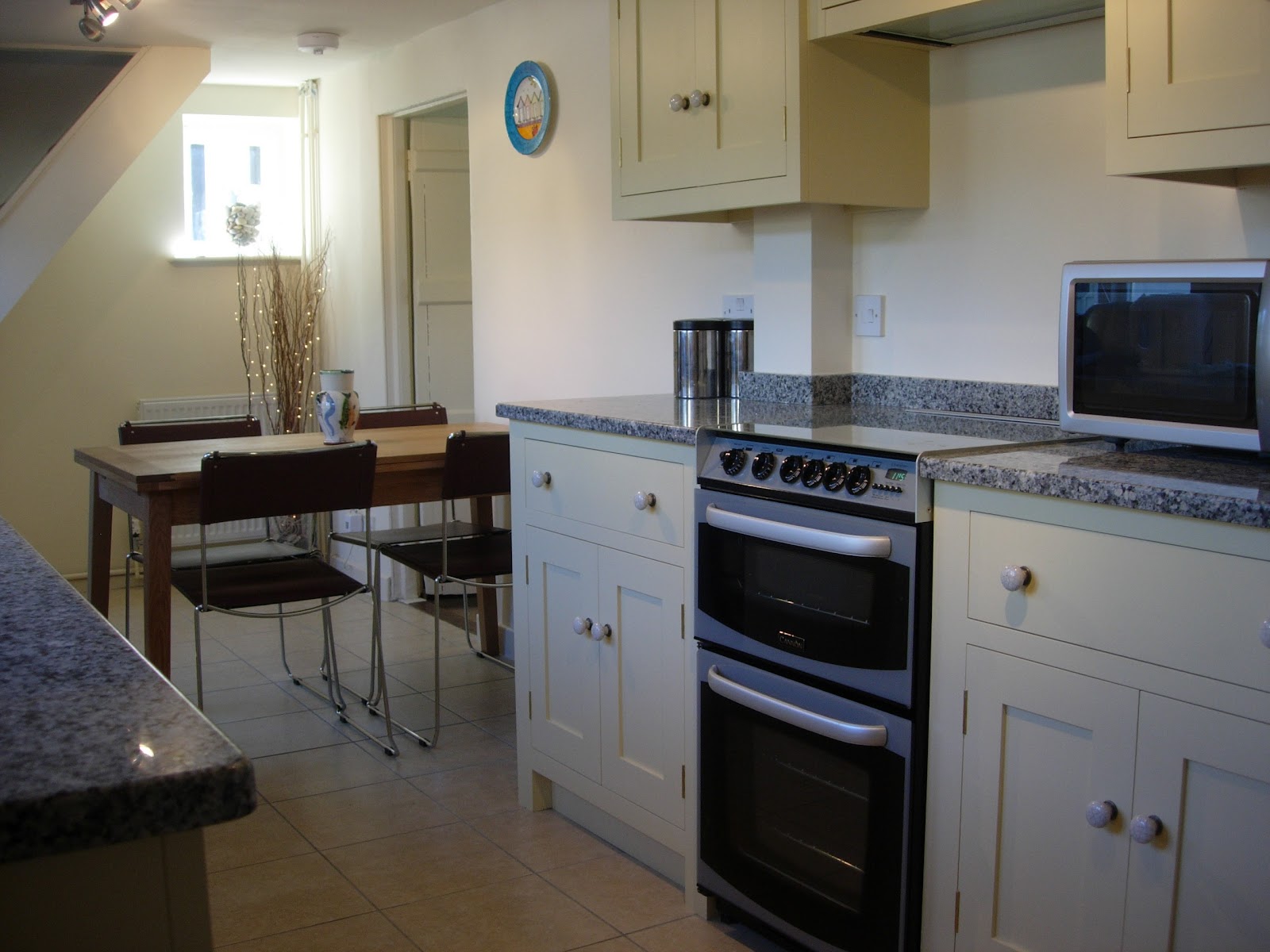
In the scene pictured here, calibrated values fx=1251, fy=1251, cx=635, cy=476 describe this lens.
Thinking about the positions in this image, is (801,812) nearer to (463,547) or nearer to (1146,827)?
(1146,827)

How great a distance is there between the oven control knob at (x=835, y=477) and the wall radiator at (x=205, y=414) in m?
4.27

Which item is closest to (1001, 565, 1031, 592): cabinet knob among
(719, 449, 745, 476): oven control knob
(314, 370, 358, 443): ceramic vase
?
(719, 449, 745, 476): oven control knob

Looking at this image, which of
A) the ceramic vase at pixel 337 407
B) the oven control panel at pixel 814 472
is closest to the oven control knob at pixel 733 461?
the oven control panel at pixel 814 472

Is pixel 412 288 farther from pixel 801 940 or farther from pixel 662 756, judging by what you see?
pixel 801 940

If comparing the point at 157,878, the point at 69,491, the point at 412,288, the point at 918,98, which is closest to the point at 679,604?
the point at 918,98

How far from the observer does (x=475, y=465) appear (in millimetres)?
3607

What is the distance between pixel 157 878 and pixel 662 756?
191 centimetres

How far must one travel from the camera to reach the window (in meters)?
5.95

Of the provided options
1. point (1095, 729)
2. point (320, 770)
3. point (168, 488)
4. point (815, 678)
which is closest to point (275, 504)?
point (168, 488)

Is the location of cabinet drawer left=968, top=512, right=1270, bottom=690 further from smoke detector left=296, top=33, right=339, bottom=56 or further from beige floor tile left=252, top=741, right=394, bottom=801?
smoke detector left=296, top=33, right=339, bottom=56

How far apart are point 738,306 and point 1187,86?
154 centimetres

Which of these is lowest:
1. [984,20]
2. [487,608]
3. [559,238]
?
[487,608]

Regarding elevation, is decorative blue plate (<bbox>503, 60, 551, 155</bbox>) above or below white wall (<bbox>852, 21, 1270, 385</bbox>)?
above

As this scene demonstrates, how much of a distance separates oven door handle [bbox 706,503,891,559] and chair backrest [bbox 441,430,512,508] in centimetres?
132
